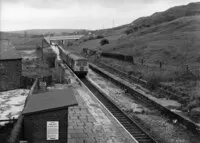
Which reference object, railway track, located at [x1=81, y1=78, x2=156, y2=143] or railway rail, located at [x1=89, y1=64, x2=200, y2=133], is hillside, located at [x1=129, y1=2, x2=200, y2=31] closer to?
railway rail, located at [x1=89, y1=64, x2=200, y2=133]

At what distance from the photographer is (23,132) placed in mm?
8773

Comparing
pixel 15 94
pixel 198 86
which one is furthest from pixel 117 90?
pixel 15 94

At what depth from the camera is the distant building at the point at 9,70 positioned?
1975 centimetres

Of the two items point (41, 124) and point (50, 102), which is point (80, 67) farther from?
point (41, 124)

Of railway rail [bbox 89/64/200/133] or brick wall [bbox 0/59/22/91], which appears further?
brick wall [bbox 0/59/22/91]

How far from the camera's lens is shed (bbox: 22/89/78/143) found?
7.75m

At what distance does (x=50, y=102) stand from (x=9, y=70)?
13001 millimetres

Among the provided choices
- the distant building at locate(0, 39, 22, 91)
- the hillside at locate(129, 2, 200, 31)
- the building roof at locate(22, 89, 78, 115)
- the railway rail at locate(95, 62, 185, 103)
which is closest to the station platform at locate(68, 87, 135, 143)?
the building roof at locate(22, 89, 78, 115)

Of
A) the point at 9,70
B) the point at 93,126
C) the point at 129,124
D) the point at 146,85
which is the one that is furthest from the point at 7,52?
the point at 146,85

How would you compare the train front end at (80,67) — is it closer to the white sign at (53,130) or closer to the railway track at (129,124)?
the railway track at (129,124)

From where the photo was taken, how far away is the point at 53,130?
797 cm

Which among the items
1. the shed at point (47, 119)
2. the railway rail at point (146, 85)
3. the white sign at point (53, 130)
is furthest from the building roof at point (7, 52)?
the white sign at point (53, 130)

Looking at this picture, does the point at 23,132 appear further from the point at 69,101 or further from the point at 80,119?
the point at 80,119

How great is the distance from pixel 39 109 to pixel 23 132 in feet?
4.96
